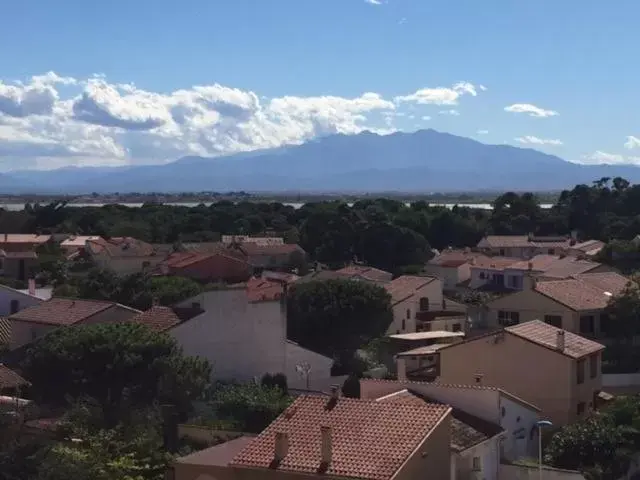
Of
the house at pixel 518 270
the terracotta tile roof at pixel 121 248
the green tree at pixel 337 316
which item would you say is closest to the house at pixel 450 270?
the house at pixel 518 270

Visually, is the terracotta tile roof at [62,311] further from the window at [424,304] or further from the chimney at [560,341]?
the window at [424,304]

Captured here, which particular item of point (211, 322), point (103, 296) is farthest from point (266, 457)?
point (103, 296)

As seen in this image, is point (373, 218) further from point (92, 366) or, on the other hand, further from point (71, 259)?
point (92, 366)

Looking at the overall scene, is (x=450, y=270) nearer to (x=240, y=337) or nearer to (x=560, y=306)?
(x=560, y=306)

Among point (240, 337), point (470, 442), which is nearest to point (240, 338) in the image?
point (240, 337)

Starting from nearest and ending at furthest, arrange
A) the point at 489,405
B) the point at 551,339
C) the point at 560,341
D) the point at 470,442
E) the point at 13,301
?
the point at 470,442, the point at 489,405, the point at 560,341, the point at 551,339, the point at 13,301

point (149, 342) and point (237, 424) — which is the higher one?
point (149, 342)

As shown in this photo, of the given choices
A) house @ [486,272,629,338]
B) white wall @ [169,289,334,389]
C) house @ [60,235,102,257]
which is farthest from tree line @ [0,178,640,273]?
white wall @ [169,289,334,389]
